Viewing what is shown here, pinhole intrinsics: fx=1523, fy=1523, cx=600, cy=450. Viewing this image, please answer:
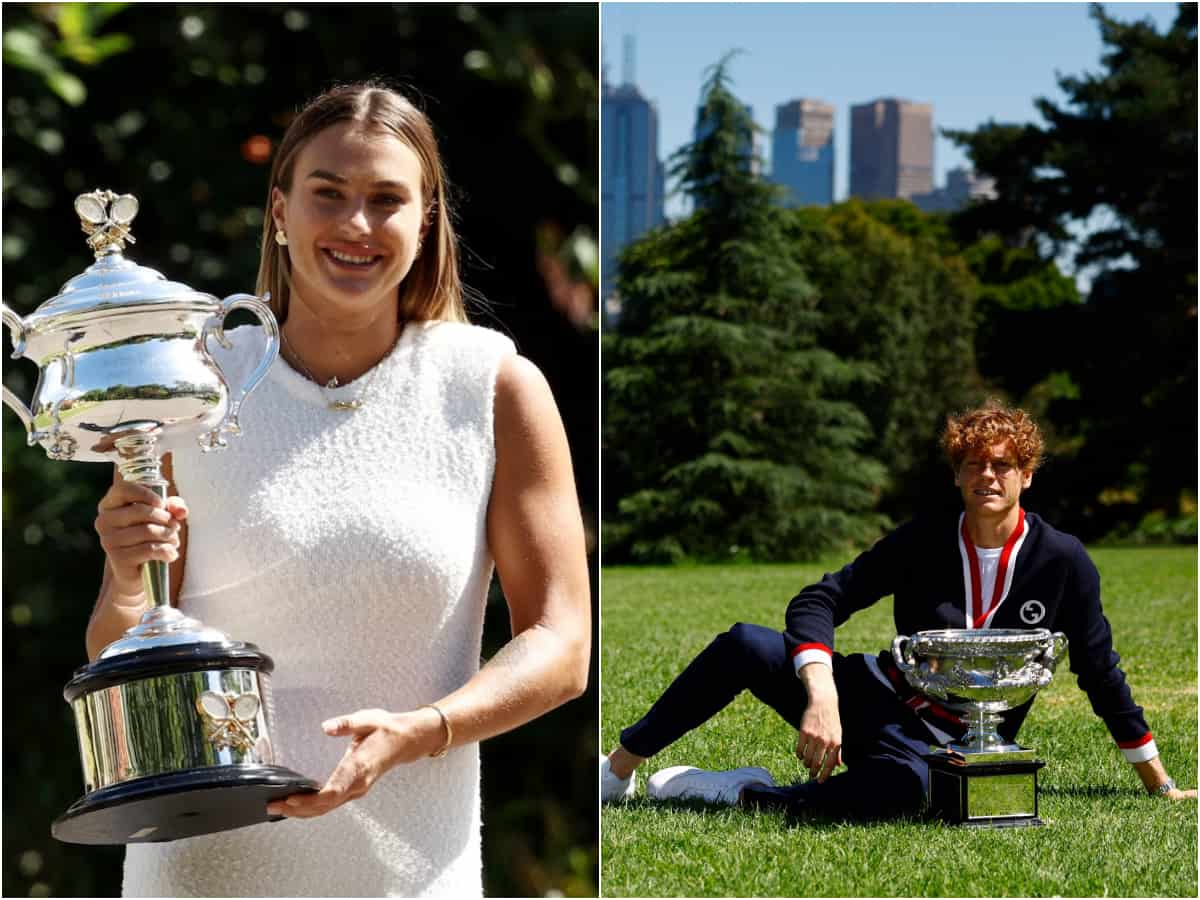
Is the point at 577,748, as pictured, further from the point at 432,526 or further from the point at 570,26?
the point at 432,526

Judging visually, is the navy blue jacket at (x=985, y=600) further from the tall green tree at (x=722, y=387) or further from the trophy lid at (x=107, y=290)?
the trophy lid at (x=107, y=290)

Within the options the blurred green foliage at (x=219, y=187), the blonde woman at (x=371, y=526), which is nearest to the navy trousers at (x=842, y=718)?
the blonde woman at (x=371, y=526)

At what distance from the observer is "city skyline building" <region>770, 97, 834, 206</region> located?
8.26ft

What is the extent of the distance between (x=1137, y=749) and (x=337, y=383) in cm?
125

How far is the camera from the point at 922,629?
2.01m

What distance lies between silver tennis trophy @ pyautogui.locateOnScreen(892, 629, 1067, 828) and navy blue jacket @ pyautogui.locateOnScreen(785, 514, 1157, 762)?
0.03 m

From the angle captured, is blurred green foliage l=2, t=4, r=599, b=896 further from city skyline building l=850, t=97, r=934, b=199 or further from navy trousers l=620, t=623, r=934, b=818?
navy trousers l=620, t=623, r=934, b=818

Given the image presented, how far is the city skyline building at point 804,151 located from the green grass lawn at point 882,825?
0.64 meters

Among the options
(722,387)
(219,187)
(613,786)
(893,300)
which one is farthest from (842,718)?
(219,187)

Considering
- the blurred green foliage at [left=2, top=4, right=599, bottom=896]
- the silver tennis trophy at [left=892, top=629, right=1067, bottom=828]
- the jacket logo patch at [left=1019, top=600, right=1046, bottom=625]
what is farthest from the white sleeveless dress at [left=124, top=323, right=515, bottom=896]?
the blurred green foliage at [left=2, top=4, right=599, bottom=896]

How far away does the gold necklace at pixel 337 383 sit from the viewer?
1692mm

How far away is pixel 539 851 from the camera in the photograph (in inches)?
134

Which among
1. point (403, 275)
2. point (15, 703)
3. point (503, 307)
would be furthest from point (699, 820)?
point (15, 703)

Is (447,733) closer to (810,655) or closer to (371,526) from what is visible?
(371,526)
